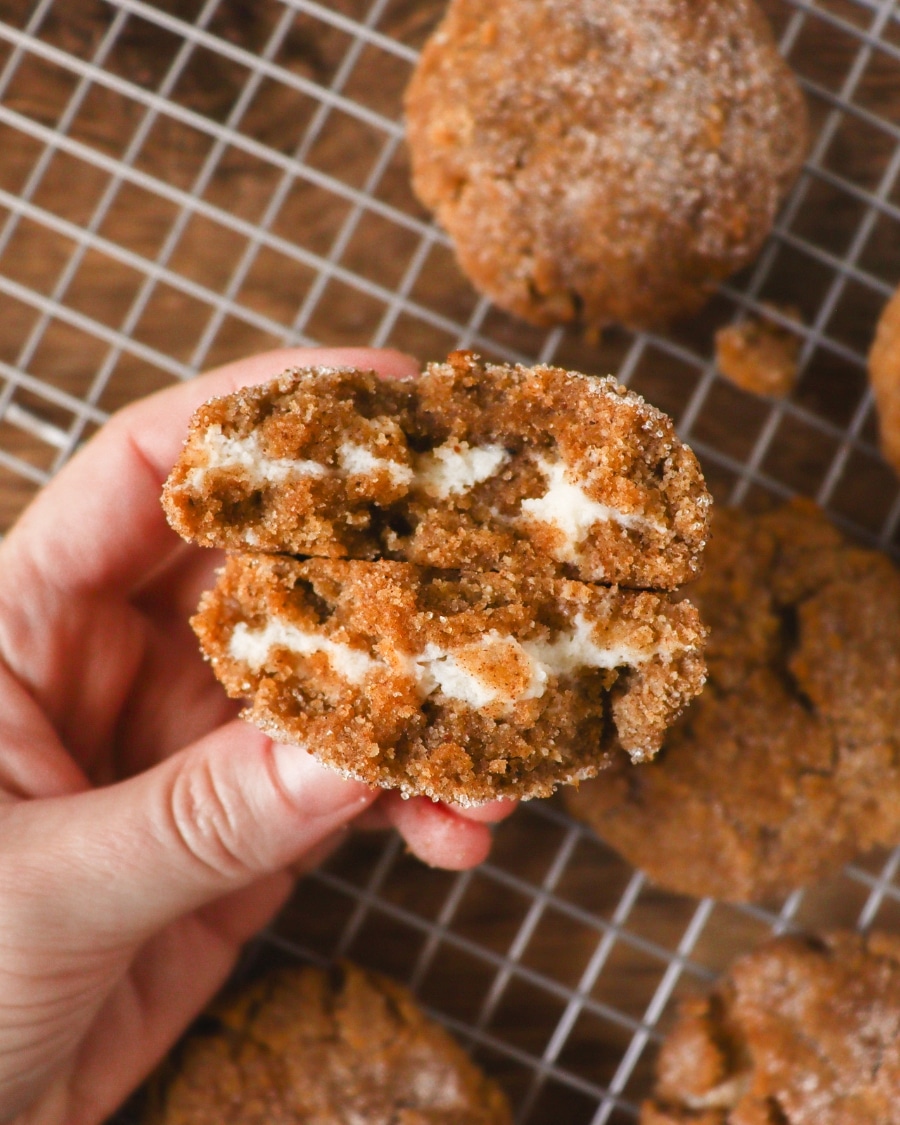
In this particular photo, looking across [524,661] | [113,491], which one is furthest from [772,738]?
[113,491]

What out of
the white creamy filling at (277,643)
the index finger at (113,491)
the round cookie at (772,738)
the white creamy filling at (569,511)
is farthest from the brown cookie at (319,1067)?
the white creamy filling at (569,511)

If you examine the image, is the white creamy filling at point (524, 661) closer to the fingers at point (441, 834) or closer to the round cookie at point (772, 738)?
the fingers at point (441, 834)

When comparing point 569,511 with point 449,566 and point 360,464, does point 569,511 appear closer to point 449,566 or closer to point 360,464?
point 449,566

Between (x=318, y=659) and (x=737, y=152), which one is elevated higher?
(x=737, y=152)

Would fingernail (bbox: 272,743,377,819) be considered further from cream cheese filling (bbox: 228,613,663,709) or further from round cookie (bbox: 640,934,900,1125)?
round cookie (bbox: 640,934,900,1125)

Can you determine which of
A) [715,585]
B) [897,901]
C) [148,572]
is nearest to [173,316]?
[148,572]

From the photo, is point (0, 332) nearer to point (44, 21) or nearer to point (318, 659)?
point (44, 21)

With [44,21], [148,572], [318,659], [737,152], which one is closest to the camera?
[318,659]
